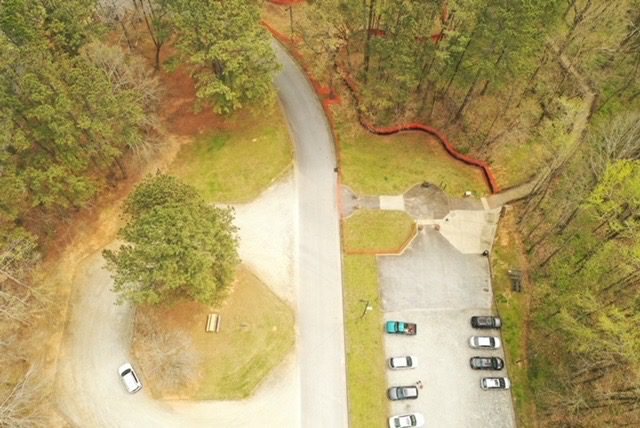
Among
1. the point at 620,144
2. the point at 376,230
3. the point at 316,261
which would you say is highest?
the point at 620,144

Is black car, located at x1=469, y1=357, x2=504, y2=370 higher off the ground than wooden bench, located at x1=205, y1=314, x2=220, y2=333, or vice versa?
wooden bench, located at x1=205, y1=314, x2=220, y2=333

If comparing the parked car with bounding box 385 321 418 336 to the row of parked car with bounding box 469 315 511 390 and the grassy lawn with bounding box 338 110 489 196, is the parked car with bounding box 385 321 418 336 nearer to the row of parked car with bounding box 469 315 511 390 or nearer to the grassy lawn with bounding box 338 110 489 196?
the row of parked car with bounding box 469 315 511 390

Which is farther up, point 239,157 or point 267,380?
point 239,157

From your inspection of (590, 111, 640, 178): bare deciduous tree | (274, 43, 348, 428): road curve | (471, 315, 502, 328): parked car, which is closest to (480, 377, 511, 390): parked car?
(471, 315, 502, 328): parked car

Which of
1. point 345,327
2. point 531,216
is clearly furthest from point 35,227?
point 531,216

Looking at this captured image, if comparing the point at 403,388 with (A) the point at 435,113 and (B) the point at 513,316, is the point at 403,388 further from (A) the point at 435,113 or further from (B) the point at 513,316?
(A) the point at 435,113

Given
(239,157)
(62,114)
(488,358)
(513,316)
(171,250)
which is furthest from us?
(239,157)

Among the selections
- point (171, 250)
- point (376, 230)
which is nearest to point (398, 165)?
point (376, 230)
